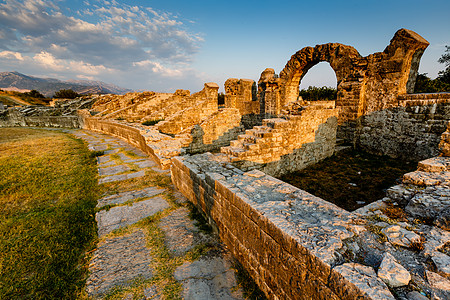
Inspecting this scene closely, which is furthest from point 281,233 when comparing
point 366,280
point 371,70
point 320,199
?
point 371,70

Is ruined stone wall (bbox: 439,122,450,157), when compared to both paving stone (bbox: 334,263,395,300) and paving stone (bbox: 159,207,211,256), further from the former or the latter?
paving stone (bbox: 159,207,211,256)

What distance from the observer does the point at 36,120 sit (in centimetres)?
1753

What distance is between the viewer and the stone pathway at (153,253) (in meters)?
2.25

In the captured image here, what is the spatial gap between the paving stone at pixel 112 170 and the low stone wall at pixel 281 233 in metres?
3.61

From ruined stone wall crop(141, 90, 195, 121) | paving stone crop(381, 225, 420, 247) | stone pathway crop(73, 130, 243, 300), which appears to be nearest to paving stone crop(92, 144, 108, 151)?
ruined stone wall crop(141, 90, 195, 121)

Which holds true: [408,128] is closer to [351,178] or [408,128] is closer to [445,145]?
[351,178]

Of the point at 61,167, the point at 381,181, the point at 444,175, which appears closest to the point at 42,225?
the point at 61,167

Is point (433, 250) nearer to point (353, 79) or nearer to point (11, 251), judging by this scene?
point (11, 251)

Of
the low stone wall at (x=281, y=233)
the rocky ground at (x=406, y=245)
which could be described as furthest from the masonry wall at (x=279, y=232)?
the rocky ground at (x=406, y=245)

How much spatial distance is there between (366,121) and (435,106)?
235 centimetres

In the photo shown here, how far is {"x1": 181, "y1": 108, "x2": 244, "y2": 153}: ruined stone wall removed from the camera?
898cm

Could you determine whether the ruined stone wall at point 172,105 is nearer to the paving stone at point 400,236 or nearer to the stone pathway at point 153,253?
the stone pathway at point 153,253

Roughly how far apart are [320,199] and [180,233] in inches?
90.9

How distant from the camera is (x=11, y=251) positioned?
2.71 m
